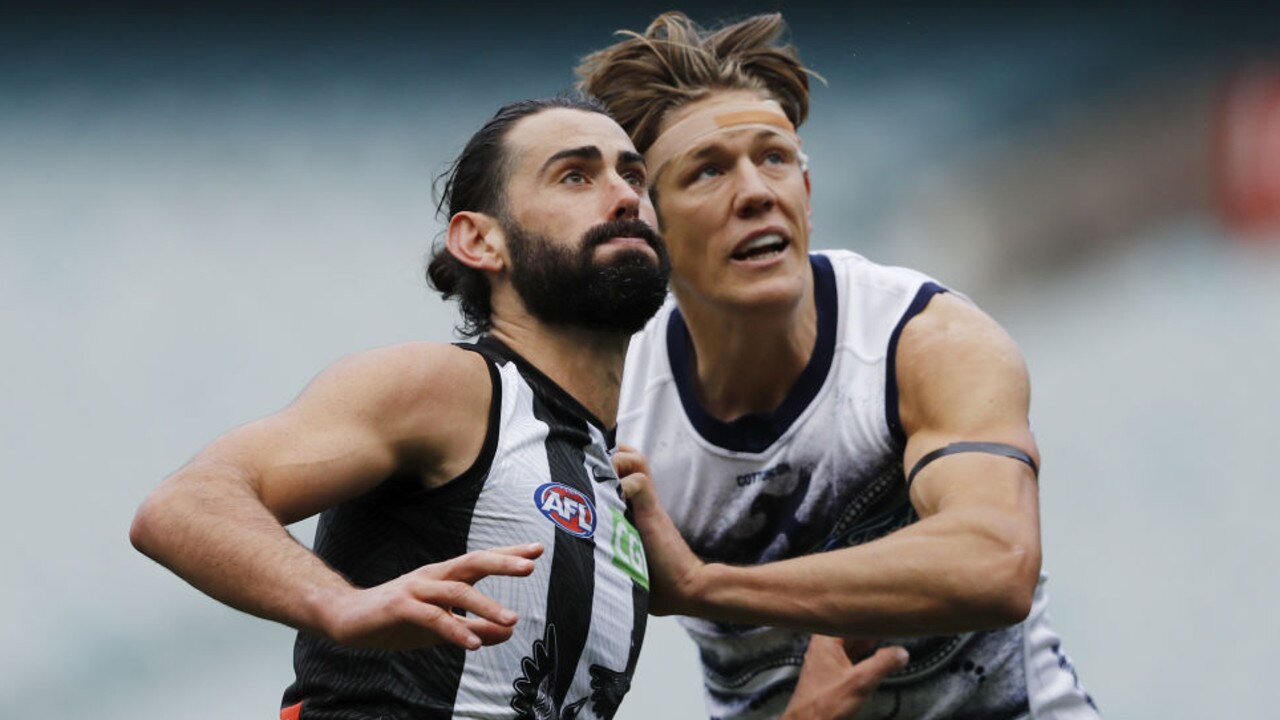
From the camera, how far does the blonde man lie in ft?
12.0

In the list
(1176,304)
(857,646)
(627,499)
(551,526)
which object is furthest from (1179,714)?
(551,526)

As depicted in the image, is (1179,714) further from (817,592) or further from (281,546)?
(281,546)

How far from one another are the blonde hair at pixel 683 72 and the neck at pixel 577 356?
1.10 m

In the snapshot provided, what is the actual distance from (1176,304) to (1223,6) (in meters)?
1.51

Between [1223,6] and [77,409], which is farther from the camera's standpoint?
[1223,6]

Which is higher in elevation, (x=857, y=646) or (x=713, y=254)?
(x=713, y=254)

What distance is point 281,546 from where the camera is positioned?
2324mm

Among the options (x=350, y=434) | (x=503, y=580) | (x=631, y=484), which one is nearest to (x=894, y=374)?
(x=631, y=484)

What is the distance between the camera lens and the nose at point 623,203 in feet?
10.5

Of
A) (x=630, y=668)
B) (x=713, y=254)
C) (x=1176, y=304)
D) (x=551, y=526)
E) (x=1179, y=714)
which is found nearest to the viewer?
(x=551, y=526)

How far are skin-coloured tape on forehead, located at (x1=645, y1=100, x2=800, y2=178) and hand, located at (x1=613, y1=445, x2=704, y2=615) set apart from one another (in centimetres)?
102

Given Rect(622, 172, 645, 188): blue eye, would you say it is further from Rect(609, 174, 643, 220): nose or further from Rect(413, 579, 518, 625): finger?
Rect(413, 579, 518, 625): finger

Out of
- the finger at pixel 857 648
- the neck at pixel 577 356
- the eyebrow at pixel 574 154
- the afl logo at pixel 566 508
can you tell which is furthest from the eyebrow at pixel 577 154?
the finger at pixel 857 648

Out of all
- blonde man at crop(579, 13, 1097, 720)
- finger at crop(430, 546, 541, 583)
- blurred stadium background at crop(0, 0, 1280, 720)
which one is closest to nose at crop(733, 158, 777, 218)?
blonde man at crop(579, 13, 1097, 720)
